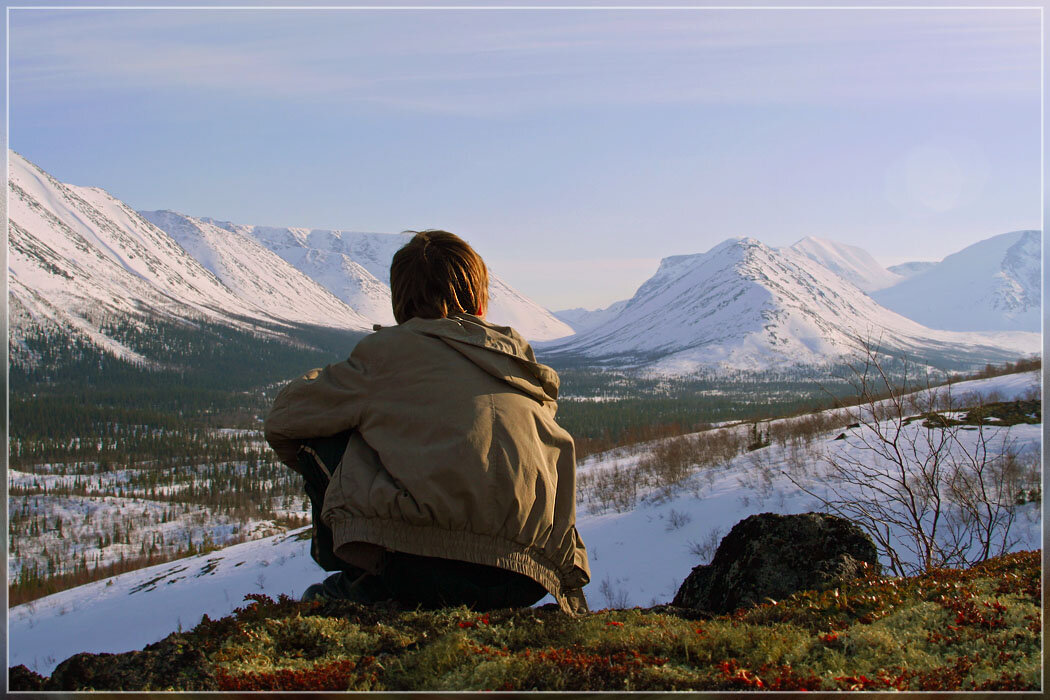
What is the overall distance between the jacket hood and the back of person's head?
174 mm

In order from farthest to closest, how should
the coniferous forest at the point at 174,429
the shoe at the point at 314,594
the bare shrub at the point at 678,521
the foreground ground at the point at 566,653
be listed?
the coniferous forest at the point at 174,429 → the bare shrub at the point at 678,521 → the shoe at the point at 314,594 → the foreground ground at the point at 566,653

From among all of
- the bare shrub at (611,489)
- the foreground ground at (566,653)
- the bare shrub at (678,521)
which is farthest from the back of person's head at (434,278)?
the bare shrub at (611,489)

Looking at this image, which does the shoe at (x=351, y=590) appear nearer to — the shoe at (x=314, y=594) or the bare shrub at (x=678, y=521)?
the shoe at (x=314, y=594)

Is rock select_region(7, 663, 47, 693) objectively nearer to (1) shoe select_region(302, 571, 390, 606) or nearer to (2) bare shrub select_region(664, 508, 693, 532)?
(1) shoe select_region(302, 571, 390, 606)

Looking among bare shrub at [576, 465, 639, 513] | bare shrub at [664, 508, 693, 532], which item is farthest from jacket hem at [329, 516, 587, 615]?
bare shrub at [576, 465, 639, 513]

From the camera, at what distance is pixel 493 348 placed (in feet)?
11.4

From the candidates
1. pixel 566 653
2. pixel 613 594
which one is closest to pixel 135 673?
pixel 566 653

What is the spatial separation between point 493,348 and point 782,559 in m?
3.89

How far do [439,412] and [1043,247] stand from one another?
14.1 feet

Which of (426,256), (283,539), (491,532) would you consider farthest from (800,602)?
(283,539)

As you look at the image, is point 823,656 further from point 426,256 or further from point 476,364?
point 426,256

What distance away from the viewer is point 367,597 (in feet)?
12.9

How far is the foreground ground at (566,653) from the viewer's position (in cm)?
319

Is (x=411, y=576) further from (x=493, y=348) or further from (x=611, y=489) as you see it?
(x=611, y=489)
